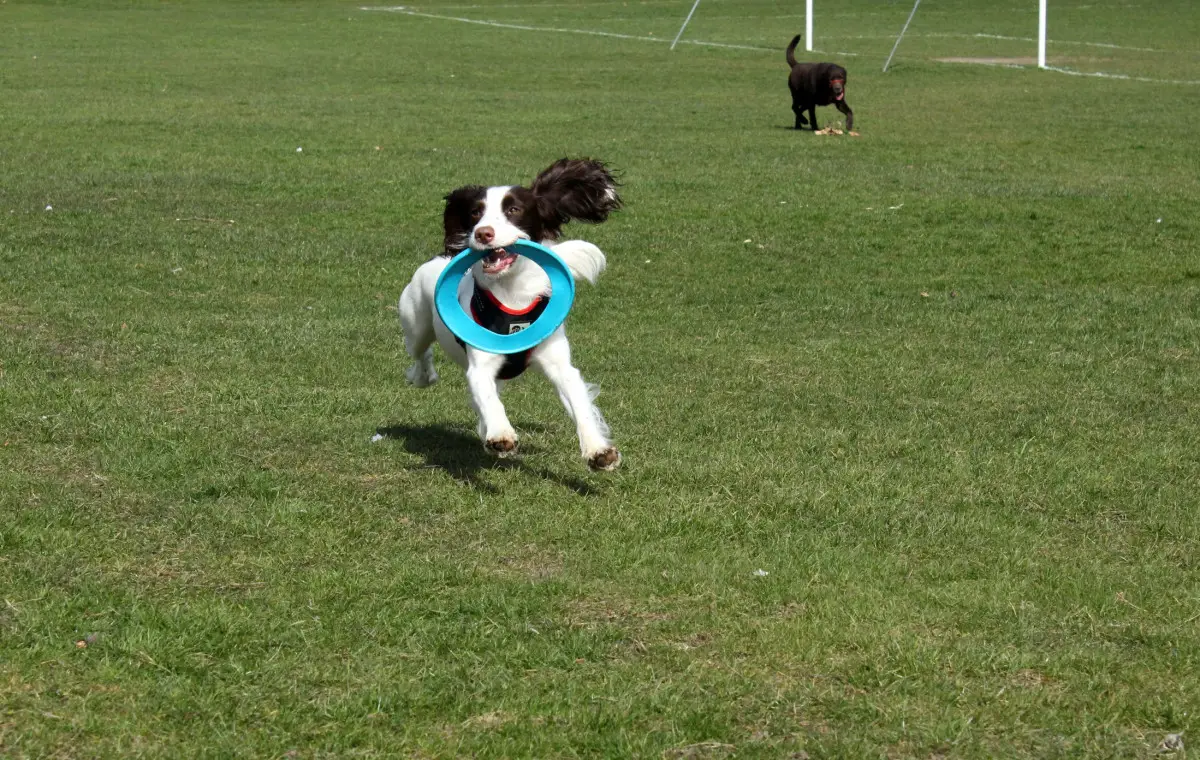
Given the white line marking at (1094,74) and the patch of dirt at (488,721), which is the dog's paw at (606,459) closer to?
the patch of dirt at (488,721)

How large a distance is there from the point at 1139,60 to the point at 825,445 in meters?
30.2

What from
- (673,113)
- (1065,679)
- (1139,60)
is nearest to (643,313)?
(1065,679)

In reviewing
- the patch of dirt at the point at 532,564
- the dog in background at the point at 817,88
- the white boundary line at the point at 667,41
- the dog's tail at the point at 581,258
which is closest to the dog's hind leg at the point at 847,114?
the dog in background at the point at 817,88

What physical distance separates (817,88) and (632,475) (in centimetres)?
1516

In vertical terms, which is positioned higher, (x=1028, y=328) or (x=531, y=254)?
(x=531, y=254)

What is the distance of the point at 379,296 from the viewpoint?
34.1ft

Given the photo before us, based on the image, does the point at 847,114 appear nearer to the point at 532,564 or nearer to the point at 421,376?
the point at 421,376

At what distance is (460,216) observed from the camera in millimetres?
6391

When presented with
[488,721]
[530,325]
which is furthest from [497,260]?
[488,721]

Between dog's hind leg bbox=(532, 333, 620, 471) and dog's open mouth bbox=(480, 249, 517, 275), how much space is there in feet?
1.29

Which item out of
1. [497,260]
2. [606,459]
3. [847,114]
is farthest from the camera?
[847,114]

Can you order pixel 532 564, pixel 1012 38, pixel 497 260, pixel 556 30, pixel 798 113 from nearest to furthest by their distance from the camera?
pixel 532 564, pixel 497 260, pixel 798 113, pixel 1012 38, pixel 556 30

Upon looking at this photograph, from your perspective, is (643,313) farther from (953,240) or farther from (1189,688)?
(1189,688)

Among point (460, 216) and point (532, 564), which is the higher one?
point (460, 216)
